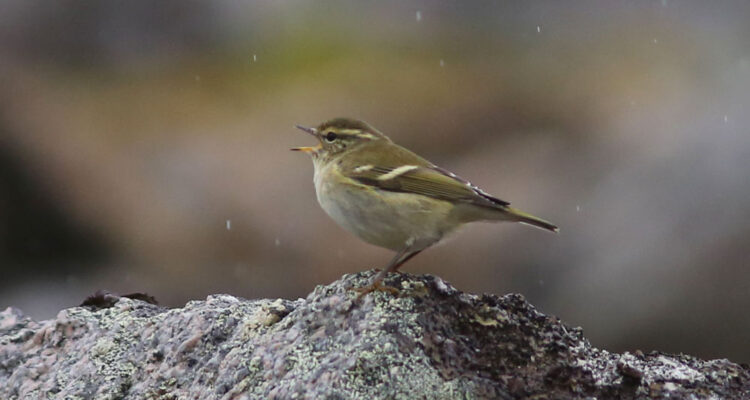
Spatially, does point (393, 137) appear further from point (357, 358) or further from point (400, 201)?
point (357, 358)

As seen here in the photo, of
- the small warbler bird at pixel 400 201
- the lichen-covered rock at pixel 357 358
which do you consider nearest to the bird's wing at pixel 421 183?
the small warbler bird at pixel 400 201

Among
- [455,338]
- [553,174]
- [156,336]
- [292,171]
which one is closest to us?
[455,338]

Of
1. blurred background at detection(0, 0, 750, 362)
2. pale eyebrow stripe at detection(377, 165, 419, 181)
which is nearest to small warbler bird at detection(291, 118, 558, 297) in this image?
pale eyebrow stripe at detection(377, 165, 419, 181)

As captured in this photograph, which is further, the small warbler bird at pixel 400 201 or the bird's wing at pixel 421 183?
the bird's wing at pixel 421 183

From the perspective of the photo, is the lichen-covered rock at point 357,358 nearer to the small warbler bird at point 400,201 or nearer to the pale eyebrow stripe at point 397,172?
the small warbler bird at point 400,201

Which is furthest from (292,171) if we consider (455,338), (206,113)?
(455,338)

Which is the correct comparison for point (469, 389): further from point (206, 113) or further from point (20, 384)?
point (206, 113)

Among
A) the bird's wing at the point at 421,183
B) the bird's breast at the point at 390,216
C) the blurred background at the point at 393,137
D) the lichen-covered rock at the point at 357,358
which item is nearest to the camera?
the lichen-covered rock at the point at 357,358
